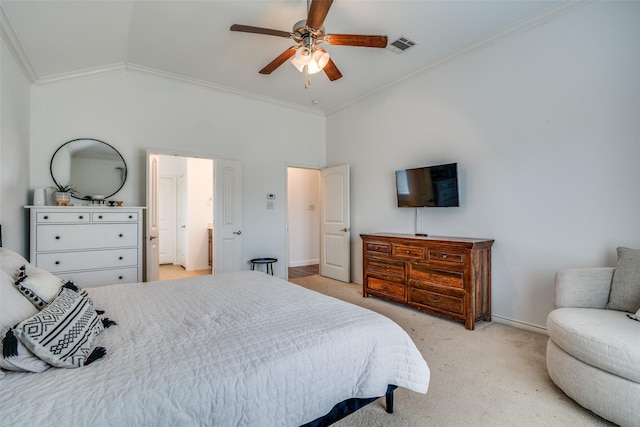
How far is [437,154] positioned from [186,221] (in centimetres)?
489

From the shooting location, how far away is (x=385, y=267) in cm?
397

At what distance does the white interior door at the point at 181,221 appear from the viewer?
6219mm

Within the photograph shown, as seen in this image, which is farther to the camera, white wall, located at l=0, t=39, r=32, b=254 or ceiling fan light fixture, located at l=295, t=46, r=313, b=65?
ceiling fan light fixture, located at l=295, t=46, r=313, b=65

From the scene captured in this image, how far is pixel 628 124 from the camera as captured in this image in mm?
2514

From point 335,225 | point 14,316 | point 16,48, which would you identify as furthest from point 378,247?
point 16,48

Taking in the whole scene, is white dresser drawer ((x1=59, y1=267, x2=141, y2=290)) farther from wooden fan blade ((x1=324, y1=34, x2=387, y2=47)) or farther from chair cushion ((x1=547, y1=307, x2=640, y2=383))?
chair cushion ((x1=547, y1=307, x2=640, y2=383))

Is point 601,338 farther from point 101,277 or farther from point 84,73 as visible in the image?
point 84,73

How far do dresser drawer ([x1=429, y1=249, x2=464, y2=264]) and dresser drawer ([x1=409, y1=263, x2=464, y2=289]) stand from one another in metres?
0.12

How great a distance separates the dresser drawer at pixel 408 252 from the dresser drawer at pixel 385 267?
0.39ft

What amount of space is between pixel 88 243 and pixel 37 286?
7.10 ft

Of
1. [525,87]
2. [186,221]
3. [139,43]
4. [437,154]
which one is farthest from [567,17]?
[186,221]

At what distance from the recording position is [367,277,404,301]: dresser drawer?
3.80 metres

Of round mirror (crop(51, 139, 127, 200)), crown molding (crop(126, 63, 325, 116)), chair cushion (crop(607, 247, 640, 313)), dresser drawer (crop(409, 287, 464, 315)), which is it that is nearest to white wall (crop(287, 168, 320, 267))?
crown molding (crop(126, 63, 325, 116))

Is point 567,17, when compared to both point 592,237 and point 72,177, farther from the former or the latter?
point 72,177
